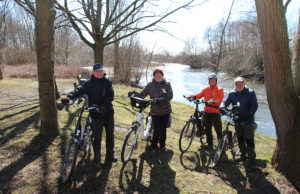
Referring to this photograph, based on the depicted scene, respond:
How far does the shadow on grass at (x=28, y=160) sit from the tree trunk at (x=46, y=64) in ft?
0.72

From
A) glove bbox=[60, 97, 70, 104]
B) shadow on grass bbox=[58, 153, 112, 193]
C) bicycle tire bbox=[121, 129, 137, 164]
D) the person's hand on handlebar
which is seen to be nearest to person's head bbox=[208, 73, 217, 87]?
the person's hand on handlebar

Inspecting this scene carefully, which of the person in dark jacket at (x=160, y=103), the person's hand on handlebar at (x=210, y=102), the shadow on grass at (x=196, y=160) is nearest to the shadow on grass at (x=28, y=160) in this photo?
the person in dark jacket at (x=160, y=103)

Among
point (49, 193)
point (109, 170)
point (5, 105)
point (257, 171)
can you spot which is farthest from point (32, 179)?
point (5, 105)

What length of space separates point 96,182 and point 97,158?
0.50 meters

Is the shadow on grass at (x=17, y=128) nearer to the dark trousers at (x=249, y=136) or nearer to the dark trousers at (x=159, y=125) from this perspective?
the dark trousers at (x=159, y=125)

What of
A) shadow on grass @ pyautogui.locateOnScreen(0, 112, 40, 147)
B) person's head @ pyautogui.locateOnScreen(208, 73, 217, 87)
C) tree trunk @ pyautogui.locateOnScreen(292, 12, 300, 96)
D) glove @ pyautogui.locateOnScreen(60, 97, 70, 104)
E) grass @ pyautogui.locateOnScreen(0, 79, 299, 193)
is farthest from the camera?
person's head @ pyautogui.locateOnScreen(208, 73, 217, 87)

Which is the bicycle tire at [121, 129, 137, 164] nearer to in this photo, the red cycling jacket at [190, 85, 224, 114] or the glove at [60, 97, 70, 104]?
the glove at [60, 97, 70, 104]

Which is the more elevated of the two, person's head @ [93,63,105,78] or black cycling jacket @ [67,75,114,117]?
person's head @ [93,63,105,78]

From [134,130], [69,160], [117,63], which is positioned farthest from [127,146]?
[117,63]

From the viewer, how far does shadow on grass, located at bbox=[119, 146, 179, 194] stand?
3.29 meters

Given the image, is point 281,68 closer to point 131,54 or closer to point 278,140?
point 278,140

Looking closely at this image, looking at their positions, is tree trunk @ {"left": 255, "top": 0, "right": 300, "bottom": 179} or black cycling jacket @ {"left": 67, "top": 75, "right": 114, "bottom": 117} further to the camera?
tree trunk @ {"left": 255, "top": 0, "right": 300, "bottom": 179}

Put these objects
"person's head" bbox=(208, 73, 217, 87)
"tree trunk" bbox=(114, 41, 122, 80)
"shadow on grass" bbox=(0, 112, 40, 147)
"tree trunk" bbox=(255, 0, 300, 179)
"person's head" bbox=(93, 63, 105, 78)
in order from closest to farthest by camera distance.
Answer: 1. "person's head" bbox=(93, 63, 105, 78)
2. "tree trunk" bbox=(255, 0, 300, 179)
3. "shadow on grass" bbox=(0, 112, 40, 147)
4. "person's head" bbox=(208, 73, 217, 87)
5. "tree trunk" bbox=(114, 41, 122, 80)

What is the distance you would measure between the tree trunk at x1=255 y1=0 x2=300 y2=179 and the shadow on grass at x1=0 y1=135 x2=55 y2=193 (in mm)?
4264
